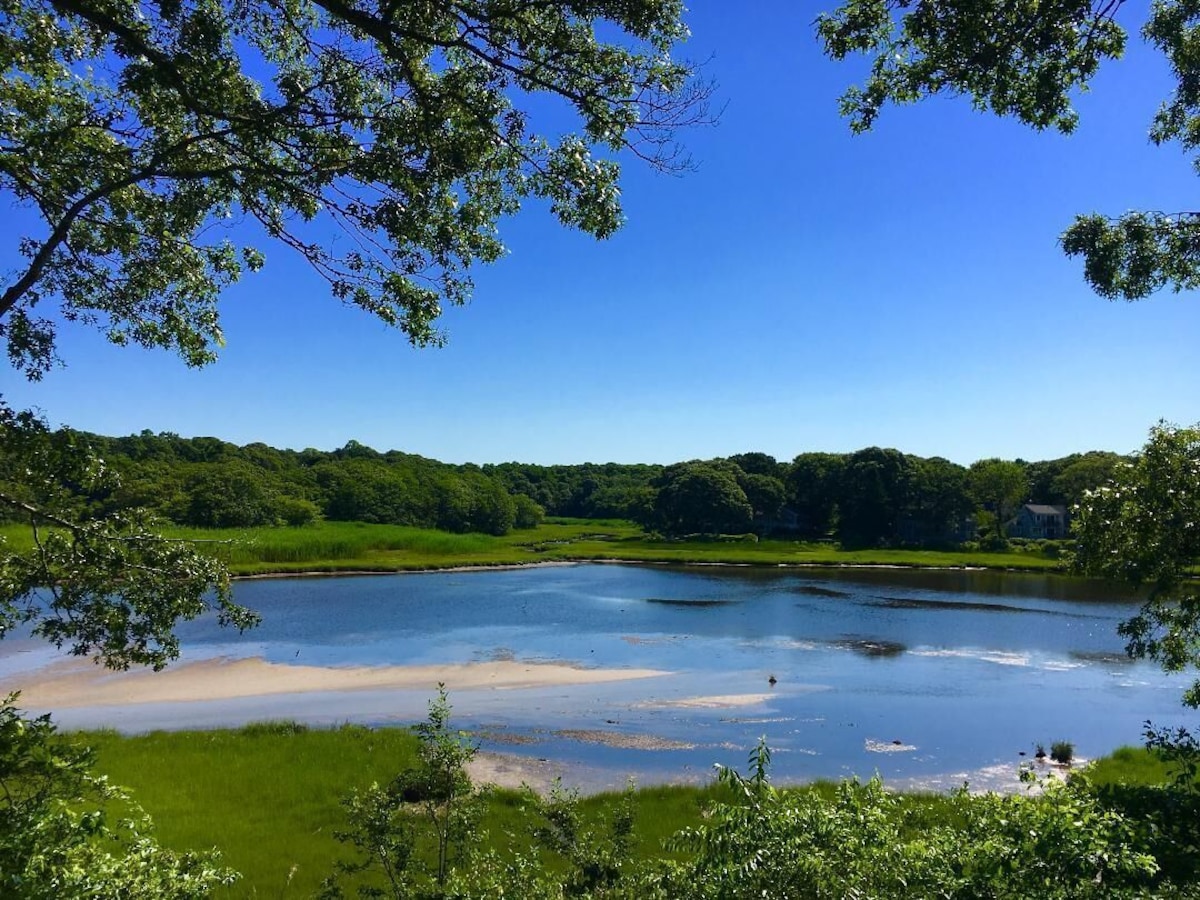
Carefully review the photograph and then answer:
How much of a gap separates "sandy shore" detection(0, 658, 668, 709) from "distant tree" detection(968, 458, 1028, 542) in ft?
263

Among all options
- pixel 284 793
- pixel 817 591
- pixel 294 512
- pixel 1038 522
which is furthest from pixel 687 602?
pixel 1038 522

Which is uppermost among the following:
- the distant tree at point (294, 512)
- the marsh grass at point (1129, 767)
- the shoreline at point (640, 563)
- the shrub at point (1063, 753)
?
the distant tree at point (294, 512)

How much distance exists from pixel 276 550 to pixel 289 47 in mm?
67840

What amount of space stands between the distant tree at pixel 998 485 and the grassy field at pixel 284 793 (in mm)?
83821

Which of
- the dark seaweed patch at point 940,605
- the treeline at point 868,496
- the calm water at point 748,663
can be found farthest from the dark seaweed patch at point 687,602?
the treeline at point 868,496

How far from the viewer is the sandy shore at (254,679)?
25.5m

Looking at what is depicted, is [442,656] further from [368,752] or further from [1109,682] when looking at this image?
[1109,682]

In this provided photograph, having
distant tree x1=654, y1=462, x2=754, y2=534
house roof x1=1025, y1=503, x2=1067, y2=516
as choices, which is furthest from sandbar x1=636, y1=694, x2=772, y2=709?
house roof x1=1025, y1=503, x2=1067, y2=516

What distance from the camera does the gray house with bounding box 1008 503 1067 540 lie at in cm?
10700

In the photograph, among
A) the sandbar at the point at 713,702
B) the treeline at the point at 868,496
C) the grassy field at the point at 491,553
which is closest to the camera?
the sandbar at the point at 713,702

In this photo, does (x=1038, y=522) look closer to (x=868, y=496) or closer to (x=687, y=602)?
(x=868, y=496)

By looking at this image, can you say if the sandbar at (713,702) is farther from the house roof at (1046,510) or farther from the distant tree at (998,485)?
the house roof at (1046,510)

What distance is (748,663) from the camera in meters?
31.4

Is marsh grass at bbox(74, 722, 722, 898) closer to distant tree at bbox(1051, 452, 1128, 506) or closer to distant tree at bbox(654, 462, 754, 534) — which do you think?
distant tree at bbox(654, 462, 754, 534)
